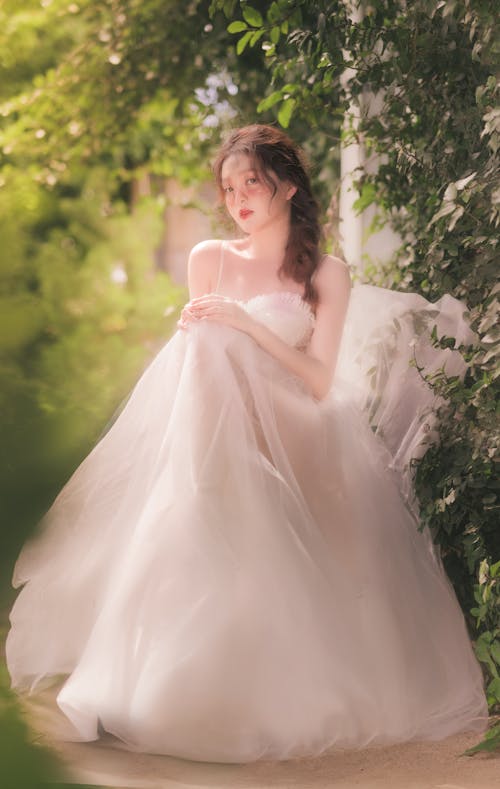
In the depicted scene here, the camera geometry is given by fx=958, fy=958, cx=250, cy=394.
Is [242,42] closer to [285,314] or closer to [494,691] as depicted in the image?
[285,314]

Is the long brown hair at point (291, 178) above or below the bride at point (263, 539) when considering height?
above

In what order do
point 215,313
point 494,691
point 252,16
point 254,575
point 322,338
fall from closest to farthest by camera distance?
point 254,575 < point 494,691 < point 215,313 < point 252,16 < point 322,338

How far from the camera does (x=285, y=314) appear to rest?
9.05 ft

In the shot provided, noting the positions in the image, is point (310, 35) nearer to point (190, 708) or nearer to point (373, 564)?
point (373, 564)

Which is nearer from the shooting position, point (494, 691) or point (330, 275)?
point (494, 691)

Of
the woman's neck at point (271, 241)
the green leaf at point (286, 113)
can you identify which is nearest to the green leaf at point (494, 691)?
the woman's neck at point (271, 241)

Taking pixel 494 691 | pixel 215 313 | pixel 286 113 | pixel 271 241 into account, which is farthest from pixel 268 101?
pixel 494 691

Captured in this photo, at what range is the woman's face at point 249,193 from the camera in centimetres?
284

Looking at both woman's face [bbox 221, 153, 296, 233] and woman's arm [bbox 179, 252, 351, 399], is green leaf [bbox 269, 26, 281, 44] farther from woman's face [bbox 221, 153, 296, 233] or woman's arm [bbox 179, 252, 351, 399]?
woman's arm [bbox 179, 252, 351, 399]

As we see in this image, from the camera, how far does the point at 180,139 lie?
521cm

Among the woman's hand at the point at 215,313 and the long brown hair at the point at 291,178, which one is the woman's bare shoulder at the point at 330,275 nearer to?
the long brown hair at the point at 291,178

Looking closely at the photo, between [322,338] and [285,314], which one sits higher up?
[285,314]

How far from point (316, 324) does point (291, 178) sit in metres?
0.47

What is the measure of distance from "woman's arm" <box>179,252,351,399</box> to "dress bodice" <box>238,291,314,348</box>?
0.04 m
